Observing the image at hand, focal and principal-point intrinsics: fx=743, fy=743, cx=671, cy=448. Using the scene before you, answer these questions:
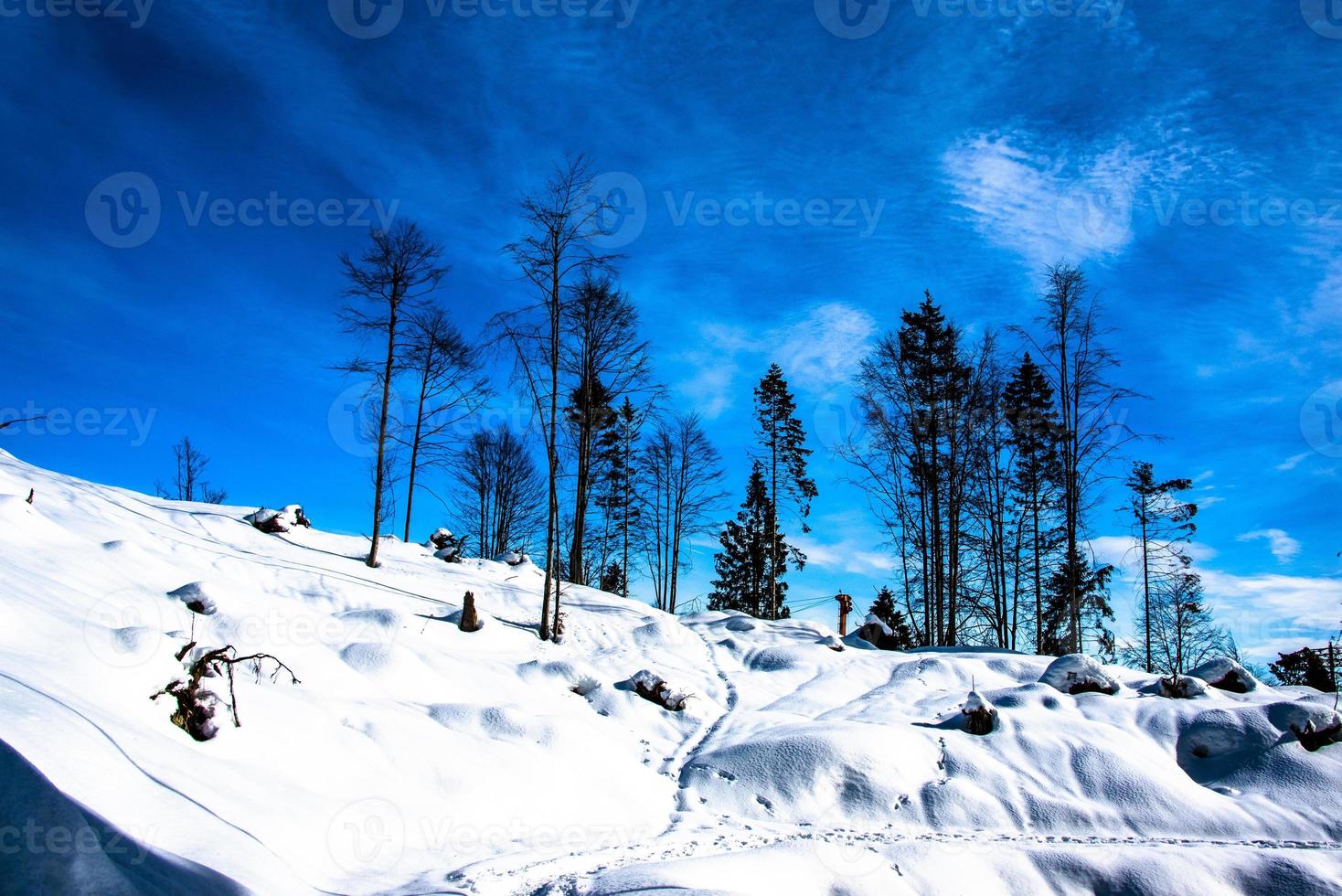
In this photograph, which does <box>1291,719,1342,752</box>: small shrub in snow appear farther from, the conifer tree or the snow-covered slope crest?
the conifer tree

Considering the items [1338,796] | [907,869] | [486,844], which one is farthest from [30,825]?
[1338,796]

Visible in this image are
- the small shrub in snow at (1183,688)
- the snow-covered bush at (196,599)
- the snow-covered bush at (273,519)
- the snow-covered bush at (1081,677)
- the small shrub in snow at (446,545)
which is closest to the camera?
the snow-covered bush at (196,599)

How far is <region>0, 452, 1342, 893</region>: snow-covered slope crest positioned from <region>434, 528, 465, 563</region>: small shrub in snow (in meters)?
5.24

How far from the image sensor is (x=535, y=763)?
7352mm

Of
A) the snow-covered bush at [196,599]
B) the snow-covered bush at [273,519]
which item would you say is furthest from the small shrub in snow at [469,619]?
the snow-covered bush at [273,519]

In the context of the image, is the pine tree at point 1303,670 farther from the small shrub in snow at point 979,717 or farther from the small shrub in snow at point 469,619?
the small shrub in snow at point 469,619

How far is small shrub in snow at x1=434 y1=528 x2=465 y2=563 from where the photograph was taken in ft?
59.0

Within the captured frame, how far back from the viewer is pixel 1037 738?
8883 mm

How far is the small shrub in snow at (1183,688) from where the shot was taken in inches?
412

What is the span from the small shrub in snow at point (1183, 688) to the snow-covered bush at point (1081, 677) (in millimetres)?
625

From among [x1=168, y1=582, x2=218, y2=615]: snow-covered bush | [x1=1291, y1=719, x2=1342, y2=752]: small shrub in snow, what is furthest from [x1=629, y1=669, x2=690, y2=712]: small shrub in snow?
[x1=1291, y1=719, x2=1342, y2=752]: small shrub in snow

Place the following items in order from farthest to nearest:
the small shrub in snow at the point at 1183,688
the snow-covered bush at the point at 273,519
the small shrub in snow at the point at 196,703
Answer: the snow-covered bush at the point at 273,519
the small shrub in snow at the point at 1183,688
the small shrub in snow at the point at 196,703

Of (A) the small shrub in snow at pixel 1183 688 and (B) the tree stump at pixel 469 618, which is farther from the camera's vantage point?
(B) the tree stump at pixel 469 618

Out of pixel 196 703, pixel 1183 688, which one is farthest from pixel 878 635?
pixel 196 703
